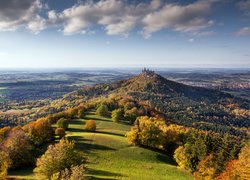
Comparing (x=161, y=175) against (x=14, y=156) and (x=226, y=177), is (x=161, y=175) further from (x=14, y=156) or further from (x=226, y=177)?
(x=14, y=156)

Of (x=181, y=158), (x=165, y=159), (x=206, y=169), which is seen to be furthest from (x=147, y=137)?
(x=206, y=169)

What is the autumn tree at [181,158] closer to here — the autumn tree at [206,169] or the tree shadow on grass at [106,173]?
the autumn tree at [206,169]

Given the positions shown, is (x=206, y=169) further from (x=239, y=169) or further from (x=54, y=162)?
(x=54, y=162)

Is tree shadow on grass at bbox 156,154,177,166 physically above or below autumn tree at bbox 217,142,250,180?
below

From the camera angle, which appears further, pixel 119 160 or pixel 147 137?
pixel 147 137

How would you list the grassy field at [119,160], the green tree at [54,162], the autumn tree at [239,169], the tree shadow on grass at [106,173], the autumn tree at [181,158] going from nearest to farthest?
the green tree at [54,162], the autumn tree at [239,169], the tree shadow on grass at [106,173], the grassy field at [119,160], the autumn tree at [181,158]

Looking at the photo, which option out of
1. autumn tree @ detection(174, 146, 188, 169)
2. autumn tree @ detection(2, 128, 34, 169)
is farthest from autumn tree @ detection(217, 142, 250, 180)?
autumn tree @ detection(2, 128, 34, 169)

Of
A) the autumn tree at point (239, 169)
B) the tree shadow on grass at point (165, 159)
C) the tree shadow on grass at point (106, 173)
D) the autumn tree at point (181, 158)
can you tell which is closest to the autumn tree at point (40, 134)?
the tree shadow on grass at point (106, 173)

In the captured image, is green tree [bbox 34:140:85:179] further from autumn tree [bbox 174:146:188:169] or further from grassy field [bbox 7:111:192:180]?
autumn tree [bbox 174:146:188:169]
